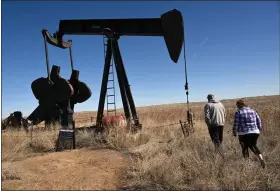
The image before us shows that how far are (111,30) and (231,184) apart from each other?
6.72m

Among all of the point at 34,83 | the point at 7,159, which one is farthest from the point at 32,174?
the point at 34,83

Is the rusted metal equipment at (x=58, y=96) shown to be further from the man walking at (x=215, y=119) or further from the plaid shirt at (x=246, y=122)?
the plaid shirt at (x=246, y=122)

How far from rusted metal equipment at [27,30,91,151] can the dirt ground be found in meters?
4.82

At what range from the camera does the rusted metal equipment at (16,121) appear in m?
13.2

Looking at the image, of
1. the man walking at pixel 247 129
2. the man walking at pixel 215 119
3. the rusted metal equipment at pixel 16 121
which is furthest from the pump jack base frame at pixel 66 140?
the rusted metal equipment at pixel 16 121

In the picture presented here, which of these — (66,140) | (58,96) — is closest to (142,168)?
(66,140)

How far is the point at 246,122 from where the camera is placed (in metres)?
6.19

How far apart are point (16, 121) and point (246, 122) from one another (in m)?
9.88

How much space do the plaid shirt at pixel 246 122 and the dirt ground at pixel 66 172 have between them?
2.20m

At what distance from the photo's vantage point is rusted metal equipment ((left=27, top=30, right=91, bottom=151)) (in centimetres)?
1191

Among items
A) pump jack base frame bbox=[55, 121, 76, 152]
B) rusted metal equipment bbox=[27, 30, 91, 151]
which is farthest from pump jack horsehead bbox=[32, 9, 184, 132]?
pump jack base frame bbox=[55, 121, 76, 152]

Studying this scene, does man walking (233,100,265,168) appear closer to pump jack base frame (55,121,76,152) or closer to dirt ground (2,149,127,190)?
dirt ground (2,149,127,190)

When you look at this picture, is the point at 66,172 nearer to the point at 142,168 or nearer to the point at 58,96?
the point at 142,168

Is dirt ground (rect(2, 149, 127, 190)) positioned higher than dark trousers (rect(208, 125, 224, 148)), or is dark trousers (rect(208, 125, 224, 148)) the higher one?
dark trousers (rect(208, 125, 224, 148))
